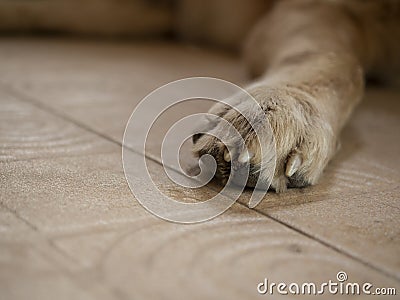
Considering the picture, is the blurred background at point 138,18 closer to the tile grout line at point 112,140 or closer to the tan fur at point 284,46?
the tan fur at point 284,46

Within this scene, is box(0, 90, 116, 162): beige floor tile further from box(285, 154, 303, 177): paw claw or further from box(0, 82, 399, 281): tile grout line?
box(285, 154, 303, 177): paw claw

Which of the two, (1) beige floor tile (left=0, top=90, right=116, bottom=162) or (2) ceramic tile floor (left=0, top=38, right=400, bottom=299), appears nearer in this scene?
(2) ceramic tile floor (left=0, top=38, right=400, bottom=299)

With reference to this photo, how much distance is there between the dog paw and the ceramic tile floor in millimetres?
30

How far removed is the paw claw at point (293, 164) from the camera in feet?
2.72

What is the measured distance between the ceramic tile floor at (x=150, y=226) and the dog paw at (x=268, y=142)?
30mm

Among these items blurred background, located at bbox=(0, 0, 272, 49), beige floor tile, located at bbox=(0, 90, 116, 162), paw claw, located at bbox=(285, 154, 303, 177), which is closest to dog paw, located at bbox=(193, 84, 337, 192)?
paw claw, located at bbox=(285, 154, 303, 177)

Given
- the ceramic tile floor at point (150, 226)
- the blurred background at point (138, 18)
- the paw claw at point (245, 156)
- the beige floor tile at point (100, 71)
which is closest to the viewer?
the ceramic tile floor at point (150, 226)

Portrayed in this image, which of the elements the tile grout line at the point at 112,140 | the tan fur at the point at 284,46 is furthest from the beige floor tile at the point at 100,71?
the tan fur at the point at 284,46

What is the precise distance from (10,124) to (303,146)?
50 cm

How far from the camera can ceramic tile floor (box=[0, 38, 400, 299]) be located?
23.5 inches

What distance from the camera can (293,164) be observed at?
0.83m

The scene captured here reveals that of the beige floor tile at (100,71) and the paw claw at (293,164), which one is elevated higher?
the paw claw at (293,164)

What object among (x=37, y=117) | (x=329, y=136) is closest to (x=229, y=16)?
(x=37, y=117)

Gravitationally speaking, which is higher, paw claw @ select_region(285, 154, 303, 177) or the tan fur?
the tan fur
